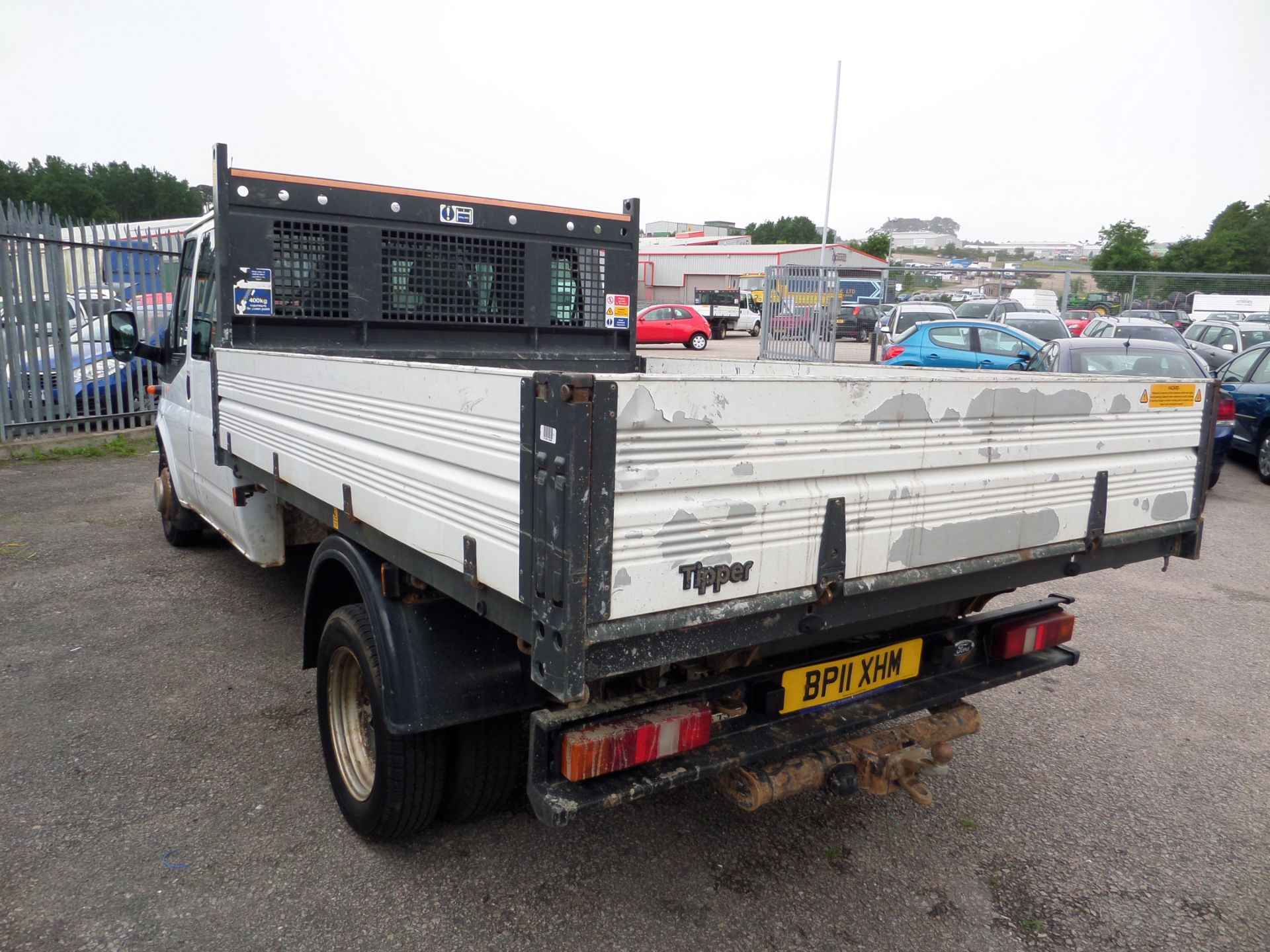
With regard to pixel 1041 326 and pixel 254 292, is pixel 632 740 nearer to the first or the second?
pixel 254 292

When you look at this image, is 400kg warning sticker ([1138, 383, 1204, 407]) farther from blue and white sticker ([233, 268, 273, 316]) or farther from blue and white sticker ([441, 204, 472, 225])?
blue and white sticker ([233, 268, 273, 316])

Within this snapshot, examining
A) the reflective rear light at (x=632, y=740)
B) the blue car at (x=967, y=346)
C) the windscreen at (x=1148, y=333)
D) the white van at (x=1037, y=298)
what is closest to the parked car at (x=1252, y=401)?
the blue car at (x=967, y=346)

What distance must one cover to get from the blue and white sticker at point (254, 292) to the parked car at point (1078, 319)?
19.0 m

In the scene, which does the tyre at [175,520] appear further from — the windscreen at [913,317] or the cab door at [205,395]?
the windscreen at [913,317]

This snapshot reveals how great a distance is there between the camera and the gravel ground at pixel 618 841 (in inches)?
105

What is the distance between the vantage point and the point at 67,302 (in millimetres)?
10234

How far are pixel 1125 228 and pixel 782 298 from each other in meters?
44.8

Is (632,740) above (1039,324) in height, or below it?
below

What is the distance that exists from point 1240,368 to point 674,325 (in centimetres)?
2024

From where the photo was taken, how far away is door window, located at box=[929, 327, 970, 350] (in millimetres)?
13461

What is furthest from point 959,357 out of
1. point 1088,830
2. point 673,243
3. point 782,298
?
point 673,243

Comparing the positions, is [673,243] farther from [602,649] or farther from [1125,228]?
[602,649]

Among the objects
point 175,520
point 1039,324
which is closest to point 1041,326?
point 1039,324

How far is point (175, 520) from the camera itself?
20.8 feet
